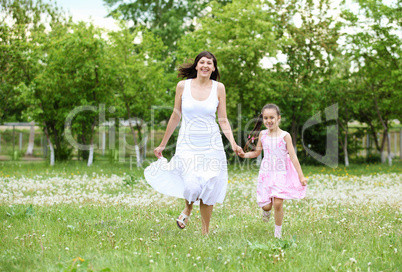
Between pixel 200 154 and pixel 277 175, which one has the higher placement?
pixel 200 154

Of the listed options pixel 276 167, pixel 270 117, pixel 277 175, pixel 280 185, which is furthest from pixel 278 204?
pixel 270 117

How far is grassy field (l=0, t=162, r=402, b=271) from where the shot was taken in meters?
4.09

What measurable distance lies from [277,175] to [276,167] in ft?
0.46

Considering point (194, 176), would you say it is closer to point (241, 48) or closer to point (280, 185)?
point (280, 185)

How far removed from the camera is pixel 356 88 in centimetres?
2389

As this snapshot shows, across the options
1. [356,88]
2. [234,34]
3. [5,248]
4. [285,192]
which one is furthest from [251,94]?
[5,248]

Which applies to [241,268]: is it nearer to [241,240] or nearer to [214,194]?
[241,240]

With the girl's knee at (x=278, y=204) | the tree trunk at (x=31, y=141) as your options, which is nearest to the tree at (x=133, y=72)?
the tree trunk at (x=31, y=141)

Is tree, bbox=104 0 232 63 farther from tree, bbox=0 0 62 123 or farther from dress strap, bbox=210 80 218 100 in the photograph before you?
dress strap, bbox=210 80 218 100

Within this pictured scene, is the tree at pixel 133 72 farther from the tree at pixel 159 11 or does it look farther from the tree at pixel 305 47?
the tree at pixel 159 11

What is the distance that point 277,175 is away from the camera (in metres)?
5.88

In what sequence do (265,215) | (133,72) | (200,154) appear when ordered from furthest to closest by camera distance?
(133,72)
(265,215)
(200,154)

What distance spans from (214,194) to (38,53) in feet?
57.8

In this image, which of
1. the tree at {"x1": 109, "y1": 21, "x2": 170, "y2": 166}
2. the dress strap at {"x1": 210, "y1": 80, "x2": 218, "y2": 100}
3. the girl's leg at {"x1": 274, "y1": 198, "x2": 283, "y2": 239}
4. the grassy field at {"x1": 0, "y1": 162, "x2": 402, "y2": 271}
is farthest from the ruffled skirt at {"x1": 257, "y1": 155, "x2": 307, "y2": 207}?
Answer: the tree at {"x1": 109, "y1": 21, "x2": 170, "y2": 166}
